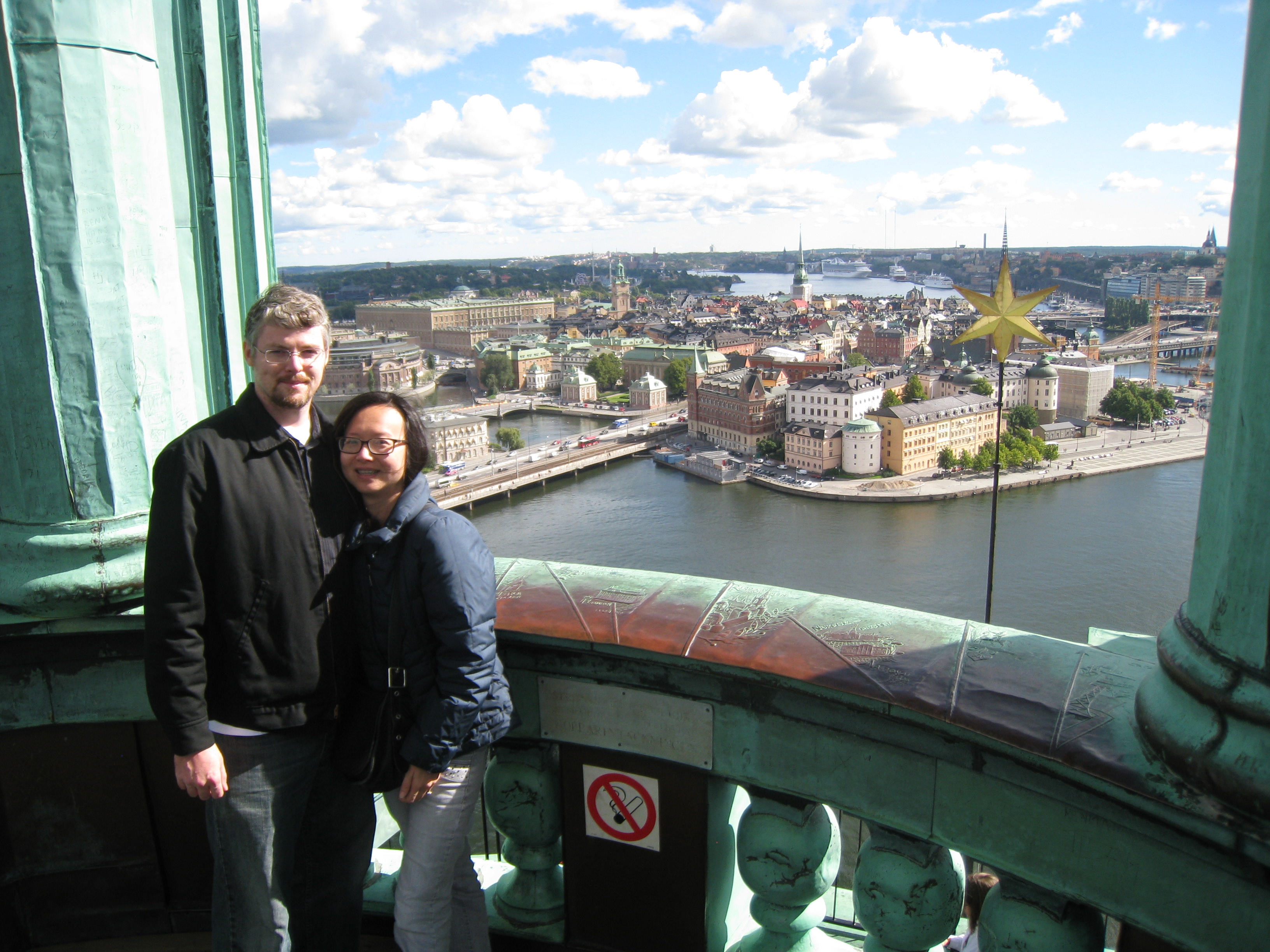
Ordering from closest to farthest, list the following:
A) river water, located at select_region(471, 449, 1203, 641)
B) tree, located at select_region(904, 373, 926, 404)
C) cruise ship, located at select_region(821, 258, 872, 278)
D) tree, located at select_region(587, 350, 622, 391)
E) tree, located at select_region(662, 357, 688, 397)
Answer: river water, located at select_region(471, 449, 1203, 641)
tree, located at select_region(904, 373, 926, 404)
tree, located at select_region(662, 357, 688, 397)
tree, located at select_region(587, 350, 622, 391)
cruise ship, located at select_region(821, 258, 872, 278)

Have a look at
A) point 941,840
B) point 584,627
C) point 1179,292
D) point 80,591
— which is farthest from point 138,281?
point 1179,292

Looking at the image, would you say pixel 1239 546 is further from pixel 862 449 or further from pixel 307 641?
pixel 862 449

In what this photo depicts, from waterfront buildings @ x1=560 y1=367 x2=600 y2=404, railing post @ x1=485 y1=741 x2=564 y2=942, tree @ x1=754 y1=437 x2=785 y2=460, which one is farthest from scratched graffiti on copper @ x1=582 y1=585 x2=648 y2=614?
waterfront buildings @ x1=560 y1=367 x2=600 y2=404

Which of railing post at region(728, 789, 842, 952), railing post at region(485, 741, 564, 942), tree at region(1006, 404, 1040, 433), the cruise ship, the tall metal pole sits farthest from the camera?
the cruise ship

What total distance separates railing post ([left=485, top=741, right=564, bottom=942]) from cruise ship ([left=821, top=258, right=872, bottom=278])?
100817 mm

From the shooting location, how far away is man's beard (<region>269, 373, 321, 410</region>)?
76 cm

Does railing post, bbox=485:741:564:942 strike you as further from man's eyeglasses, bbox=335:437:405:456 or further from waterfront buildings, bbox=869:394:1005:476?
waterfront buildings, bbox=869:394:1005:476

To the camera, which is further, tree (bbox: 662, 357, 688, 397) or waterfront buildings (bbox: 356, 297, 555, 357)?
waterfront buildings (bbox: 356, 297, 555, 357)

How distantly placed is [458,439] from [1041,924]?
22.1 metres

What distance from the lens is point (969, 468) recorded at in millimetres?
20594

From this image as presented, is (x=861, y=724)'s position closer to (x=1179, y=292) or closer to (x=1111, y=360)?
(x=1111, y=360)

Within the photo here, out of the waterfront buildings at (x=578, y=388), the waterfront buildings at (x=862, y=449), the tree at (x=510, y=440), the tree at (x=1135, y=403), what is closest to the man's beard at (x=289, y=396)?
the waterfront buildings at (x=862, y=449)

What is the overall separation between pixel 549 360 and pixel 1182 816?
35.0 m

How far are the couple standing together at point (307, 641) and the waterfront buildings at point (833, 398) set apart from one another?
69.5 feet
